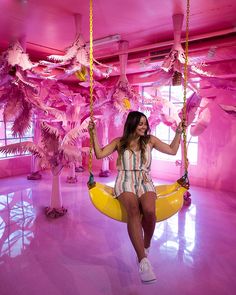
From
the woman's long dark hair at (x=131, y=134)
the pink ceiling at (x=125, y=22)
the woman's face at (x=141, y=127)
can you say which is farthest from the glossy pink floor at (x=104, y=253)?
the pink ceiling at (x=125, y=22)

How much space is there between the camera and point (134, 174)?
2.09 m

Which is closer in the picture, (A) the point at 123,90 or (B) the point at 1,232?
(B) the point at 1,232

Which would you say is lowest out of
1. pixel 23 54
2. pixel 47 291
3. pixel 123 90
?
pixel 47 291

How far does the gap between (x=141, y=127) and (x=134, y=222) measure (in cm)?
70

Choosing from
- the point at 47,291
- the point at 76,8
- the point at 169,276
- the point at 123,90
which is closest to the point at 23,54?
the point at 76,8

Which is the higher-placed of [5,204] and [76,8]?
[76,8]

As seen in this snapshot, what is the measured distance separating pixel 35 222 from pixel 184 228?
1.74 m

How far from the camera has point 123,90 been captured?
4.29m

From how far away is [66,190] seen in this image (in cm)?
468

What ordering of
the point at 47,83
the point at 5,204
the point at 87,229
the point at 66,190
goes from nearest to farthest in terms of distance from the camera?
the point at 87,229 < the point at 5,204 < the point at 66,190 < the point at 47,83

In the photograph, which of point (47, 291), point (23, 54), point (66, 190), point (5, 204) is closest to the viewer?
point (47, 291)

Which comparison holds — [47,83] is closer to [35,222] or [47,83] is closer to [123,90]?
[123,90]

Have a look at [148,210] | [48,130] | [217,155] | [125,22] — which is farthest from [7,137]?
[148,210]

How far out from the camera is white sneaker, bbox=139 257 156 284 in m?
1.73
